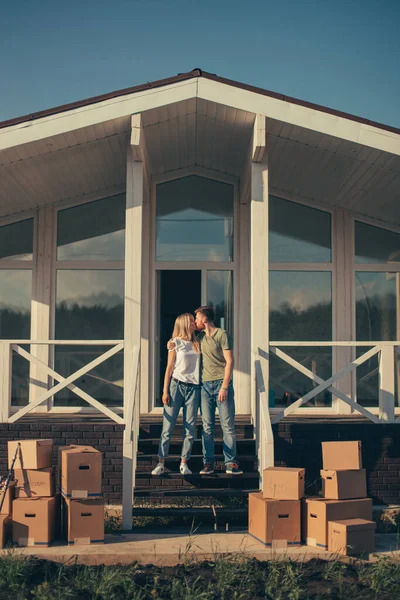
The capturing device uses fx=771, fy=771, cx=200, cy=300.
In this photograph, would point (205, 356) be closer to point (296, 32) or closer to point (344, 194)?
point (344, 194)

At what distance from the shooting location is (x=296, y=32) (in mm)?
11820

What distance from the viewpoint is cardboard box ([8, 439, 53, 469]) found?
693 centimetres

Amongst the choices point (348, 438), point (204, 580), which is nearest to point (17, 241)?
point (348, 438)

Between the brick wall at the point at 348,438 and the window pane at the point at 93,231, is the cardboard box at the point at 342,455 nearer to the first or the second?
the brick wall at the point at 348,438

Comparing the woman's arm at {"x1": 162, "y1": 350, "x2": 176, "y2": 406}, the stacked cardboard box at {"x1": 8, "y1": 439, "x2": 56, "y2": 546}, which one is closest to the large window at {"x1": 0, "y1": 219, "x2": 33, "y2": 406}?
the woman's arm at {"x1": 162, "y1": 350, "x2": 176, "y2": 406}

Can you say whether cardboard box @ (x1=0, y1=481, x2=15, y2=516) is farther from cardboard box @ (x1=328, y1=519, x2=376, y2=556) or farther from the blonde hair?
cardboard box @ (x1=328, y1=519, x2=376, y2=556)

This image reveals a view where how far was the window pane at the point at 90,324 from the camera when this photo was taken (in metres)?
9.72

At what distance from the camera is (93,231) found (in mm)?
10102

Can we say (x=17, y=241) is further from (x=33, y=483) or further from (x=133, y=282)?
(x=33, y=483)

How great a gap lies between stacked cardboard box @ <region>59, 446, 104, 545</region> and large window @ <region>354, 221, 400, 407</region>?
4.45m

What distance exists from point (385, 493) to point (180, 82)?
4.93m

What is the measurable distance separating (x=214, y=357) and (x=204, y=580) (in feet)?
8.96

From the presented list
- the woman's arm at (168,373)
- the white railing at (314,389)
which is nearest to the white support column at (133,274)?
the woman's arm at (168,373)

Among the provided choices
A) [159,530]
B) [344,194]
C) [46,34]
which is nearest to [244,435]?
[159,530]
